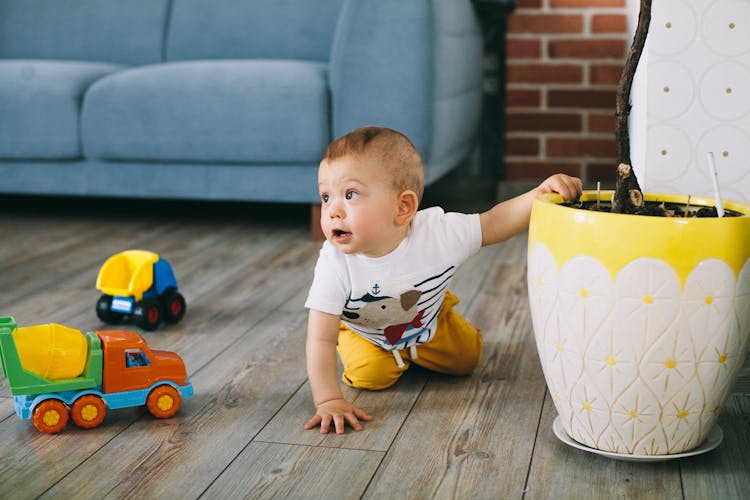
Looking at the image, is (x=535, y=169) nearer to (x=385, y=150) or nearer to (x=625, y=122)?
(x=385, y=150)

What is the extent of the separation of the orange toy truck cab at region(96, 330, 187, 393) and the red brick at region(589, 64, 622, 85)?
204 centimetres

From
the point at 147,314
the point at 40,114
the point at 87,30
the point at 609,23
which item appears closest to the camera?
the point at 147,314

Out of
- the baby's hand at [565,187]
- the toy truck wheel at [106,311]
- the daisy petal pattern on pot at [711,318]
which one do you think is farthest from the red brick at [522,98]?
the daisy petal pattern on pot at [711,318]

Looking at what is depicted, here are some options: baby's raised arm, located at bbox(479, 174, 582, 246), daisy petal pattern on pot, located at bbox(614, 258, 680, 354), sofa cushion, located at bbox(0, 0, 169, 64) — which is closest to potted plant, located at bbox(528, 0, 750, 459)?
daisy petal pattern on pot, located at bbox(614, 258, 680, 354)

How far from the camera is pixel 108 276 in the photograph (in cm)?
175

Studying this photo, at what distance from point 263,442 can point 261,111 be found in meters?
1.42

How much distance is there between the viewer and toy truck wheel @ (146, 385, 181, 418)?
129 cm

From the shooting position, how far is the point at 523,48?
299 centimetres

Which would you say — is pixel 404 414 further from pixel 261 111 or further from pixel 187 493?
pixel 261 111

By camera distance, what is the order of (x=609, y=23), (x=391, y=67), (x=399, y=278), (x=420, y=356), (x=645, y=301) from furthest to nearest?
(x=609, y=23)
(x=391, y=67)
(x=420, y=356)
(x=399, y=278)
(x=645, y=301)

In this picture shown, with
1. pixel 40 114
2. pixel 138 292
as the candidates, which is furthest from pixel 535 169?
pixel 138 292

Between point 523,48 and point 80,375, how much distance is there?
2111mm

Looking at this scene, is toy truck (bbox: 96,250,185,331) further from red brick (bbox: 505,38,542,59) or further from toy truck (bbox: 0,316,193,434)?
red brick (bbox: 505,38,542,59)

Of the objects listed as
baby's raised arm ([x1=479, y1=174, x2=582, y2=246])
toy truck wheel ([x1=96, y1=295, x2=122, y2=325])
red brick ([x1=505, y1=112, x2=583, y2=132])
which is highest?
baby's raised arm ([x1=479, y1=174, x2=582, y2=246])
